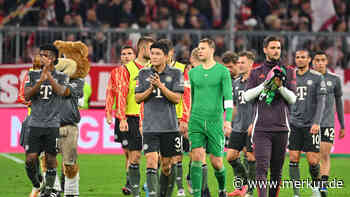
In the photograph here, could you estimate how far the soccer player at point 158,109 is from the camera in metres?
10.8

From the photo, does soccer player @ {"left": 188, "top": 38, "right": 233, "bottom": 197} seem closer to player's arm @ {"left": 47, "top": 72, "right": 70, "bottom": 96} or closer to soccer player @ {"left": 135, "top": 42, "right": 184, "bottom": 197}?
soccer player @ {"left": 135, "top": 42, "right": 184, "bottom": 197}

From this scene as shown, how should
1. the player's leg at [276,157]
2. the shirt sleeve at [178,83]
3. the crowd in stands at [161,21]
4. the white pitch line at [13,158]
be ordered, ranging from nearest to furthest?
the player's leg at [276,157] < the shirt sleeve at [178,83] < the white pitch line at [13,158] < the crowd in stands at [161,21]

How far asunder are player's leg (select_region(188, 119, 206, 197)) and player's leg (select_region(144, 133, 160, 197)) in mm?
571

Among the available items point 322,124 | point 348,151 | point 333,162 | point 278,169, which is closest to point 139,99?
point 278,169

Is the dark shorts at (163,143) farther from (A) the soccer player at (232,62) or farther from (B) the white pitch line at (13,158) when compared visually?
(B) the white pitch line at (13,158)

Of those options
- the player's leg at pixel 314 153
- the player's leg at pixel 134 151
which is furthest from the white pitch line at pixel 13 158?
the player's leg at pixel 314 153

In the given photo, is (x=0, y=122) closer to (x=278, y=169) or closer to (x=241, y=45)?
(x=241, y=45)

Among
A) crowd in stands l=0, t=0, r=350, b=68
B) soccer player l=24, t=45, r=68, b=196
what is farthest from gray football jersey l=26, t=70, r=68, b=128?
crowd in stands l=0, t=0, r=350, b=68

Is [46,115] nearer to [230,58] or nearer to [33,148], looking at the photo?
[33,148]

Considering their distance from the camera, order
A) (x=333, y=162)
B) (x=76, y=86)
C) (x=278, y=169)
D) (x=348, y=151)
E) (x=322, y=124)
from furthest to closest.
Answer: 1. (x=348, y=151)
2. (x=333, y=162)
3. (x=322, y=124)
4. (x=76, y=86)
5. (x=278, y=169)

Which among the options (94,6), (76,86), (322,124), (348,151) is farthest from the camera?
(94,6)

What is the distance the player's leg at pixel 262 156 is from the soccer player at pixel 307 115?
7.29ft

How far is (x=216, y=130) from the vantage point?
37.3 ft

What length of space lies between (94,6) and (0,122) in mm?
4498
